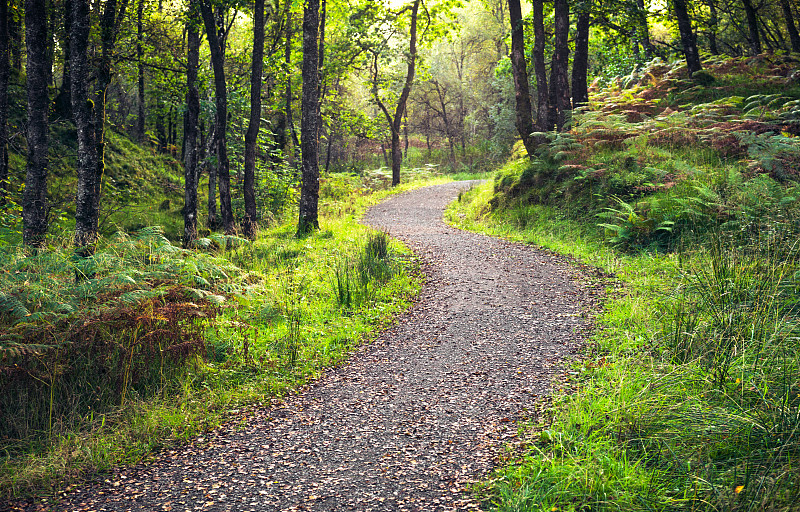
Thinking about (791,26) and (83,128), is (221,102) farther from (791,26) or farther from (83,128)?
(791,26)

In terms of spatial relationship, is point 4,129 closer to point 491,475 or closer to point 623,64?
point 491,475

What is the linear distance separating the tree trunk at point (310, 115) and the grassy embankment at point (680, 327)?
443cm

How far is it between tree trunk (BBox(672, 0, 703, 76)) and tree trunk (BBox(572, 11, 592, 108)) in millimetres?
2360

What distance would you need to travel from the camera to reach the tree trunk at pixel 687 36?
13.4 meters

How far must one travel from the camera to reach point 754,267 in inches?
196

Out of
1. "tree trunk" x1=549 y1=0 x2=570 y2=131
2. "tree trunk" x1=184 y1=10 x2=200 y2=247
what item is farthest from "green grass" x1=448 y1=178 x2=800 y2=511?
"tree trunk" x1=184 y1=10 x2=200 y2=247

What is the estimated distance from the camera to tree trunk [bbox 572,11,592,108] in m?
13.5

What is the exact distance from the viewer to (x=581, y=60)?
45.3ft

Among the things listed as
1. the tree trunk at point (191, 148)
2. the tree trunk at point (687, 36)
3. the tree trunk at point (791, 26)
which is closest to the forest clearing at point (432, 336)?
the tree trunk at point (191, 148)

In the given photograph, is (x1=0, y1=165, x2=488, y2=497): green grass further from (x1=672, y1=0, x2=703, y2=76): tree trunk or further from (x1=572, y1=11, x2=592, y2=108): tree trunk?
(x1=672, y1=0, x2=703, y2=76): tree trunk

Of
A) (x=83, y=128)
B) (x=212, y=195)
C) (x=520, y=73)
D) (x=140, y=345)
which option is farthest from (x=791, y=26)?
(x=140, y=345)

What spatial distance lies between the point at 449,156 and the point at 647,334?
38.2m

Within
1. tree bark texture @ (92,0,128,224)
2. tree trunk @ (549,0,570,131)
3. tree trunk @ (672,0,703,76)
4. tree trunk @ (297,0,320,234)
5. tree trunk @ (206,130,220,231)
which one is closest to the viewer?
tree bark texture @ (92,0,128,224)

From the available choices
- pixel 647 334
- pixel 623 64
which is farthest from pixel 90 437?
pixel 623 64
